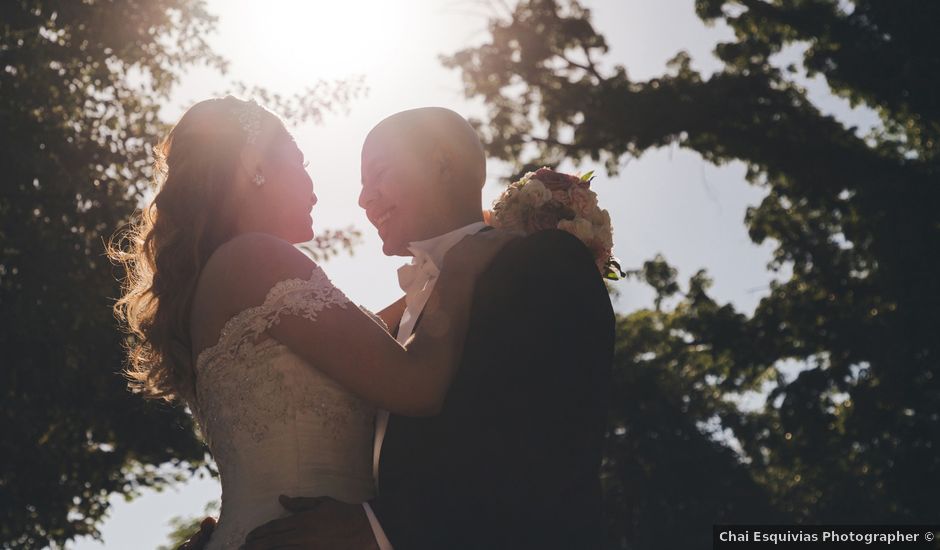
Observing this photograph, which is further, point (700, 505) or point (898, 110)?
point (700, 505)

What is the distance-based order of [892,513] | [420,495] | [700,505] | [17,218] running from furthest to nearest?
[700,505]
[892,513]
[17,218]
[420,495]

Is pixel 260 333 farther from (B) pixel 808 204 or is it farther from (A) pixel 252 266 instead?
(B) pixel 808 204

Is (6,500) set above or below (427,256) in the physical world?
above

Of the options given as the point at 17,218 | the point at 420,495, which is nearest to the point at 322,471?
the point at 420,495

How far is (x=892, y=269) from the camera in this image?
2139cm

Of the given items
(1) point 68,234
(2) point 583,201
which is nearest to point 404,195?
(2) point 583,201

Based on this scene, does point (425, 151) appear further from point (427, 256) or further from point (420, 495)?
point (420, 495)

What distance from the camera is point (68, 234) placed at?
1659 cm

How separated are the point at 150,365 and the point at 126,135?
534 inches

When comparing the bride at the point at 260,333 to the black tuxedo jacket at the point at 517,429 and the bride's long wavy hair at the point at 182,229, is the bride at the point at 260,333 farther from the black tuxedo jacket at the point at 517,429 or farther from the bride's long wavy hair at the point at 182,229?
the black tuxedo jacket at the point at 517,429

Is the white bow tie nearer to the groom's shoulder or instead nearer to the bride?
the bride

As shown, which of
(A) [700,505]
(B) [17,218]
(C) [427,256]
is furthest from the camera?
(A) [700,505]

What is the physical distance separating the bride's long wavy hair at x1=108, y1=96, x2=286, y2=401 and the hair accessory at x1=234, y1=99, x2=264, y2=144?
0.01 m

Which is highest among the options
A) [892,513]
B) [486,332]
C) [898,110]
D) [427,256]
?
[898,110]
